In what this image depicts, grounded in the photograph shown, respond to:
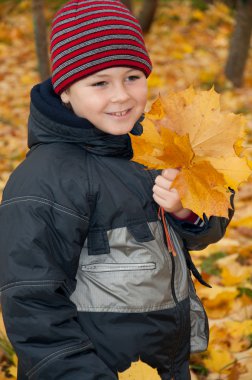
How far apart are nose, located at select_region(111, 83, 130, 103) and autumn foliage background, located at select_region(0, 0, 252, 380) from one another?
792mm

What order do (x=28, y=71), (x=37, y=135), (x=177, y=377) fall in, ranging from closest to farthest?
(x=37, y=135) → (x=177, y=377) → (x=28, y=71)

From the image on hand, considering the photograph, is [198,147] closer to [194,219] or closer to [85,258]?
[194,219]

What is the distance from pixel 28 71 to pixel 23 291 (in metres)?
5.70

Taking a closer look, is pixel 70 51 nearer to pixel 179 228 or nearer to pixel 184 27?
pixel 179 228

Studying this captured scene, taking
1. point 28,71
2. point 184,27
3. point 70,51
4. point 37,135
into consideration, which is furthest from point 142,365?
point 184,27

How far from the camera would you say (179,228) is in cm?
183

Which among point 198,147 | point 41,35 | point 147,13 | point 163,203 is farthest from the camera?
point 147,13

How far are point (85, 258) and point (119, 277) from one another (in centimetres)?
12

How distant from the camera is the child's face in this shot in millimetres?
1718

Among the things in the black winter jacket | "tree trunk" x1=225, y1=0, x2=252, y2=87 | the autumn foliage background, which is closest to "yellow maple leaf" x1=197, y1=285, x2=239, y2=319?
the autumn foliage background

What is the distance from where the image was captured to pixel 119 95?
170cm

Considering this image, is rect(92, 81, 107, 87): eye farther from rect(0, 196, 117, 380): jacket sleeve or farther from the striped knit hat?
rect(0, 196, 117, 380): jacket sleeve

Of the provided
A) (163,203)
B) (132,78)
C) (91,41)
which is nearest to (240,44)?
(132,78)

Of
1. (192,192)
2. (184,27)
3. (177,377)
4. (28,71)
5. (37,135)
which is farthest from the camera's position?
(184,27)
